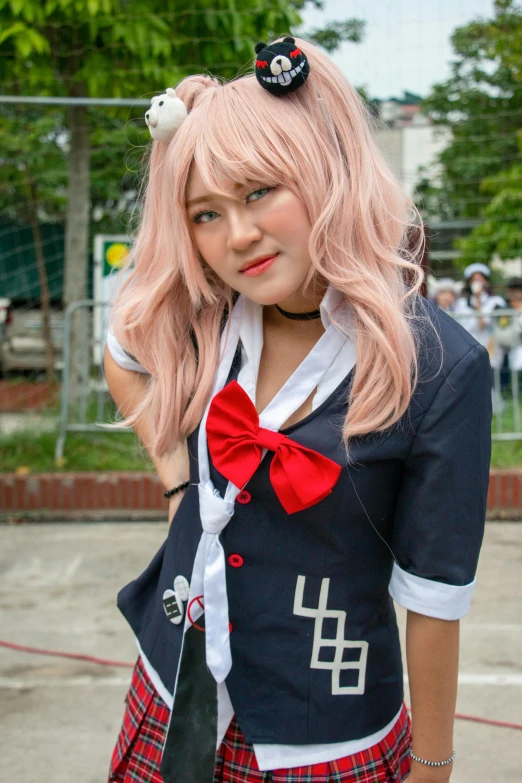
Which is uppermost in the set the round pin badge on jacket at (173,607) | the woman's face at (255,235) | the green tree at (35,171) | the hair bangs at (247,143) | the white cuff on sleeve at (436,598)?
the green tree at (35,171)

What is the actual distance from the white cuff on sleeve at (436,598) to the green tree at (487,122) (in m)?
5.59

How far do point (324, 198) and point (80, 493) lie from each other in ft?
13.3

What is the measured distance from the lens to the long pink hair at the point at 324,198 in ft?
3.74

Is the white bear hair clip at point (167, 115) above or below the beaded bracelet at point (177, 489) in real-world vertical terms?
above

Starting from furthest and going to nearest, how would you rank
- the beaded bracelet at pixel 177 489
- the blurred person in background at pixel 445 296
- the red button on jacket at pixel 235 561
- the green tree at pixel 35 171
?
1. the green tree at pixel 35 171
2. the blurred person in background at pixel 445 296
3. the beaded bracelet at pixel 177 489
4. the red button on jacket at pixel 235 561

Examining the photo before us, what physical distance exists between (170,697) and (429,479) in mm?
562

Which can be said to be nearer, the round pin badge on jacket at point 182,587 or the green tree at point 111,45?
the round pin badge on jacket at point 182,587

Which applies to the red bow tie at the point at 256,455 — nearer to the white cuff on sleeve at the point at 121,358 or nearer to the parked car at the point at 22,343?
the white cuff on sleeve at the point at 121,358

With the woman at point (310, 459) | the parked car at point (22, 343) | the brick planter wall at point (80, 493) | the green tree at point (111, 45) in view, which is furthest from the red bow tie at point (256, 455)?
the parked car at point (22, 343)

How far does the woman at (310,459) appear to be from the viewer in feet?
3.76

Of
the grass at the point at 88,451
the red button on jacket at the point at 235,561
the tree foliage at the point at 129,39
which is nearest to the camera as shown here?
the red button on jacket at the point at 235,561

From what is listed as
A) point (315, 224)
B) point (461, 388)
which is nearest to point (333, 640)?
point (461, 388)

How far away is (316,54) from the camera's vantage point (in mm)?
1220

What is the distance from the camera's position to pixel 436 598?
1164mm
